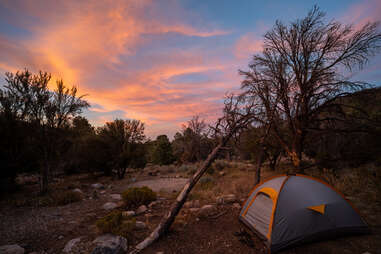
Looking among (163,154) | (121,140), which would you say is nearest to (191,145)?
(163,154)

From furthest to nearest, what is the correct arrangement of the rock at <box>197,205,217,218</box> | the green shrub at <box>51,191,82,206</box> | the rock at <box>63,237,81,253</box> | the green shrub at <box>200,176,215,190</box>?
the green shrub at <box>200,176,215,190</box> < the green shrub at <box>51,191,82,206</box> < the rock at <box>197,205,217,218</box> < the rock at <box>63,237,81,253</box>

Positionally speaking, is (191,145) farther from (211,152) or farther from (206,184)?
(211,152)

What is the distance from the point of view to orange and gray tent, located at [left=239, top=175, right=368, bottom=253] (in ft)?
12.6

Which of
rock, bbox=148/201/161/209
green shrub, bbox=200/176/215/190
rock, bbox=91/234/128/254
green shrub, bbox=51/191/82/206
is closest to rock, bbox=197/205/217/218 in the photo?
rock, bbox=148/201/161/209

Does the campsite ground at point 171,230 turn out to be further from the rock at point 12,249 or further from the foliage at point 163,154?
the foliage at point 163,154

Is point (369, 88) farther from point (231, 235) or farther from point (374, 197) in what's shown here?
point (231, 235)

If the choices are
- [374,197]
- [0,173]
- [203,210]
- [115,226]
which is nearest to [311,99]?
[374,197]

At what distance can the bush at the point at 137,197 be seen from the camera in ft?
22.9

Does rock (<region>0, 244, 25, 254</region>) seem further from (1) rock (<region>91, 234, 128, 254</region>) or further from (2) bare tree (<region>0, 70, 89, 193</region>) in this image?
(2) bare tree (<region>0, 70, 89, 193</region>)

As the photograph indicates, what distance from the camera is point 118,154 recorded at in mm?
14477

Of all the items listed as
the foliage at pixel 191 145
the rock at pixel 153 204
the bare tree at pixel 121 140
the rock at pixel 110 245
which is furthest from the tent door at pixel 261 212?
the foliage at pixel 191 145

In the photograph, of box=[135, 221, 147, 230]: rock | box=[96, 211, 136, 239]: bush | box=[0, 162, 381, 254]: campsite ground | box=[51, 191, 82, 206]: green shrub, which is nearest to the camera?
box=[0, 162, 381, 254]: campsite ground

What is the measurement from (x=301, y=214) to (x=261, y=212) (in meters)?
0.92

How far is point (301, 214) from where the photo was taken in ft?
13.0
